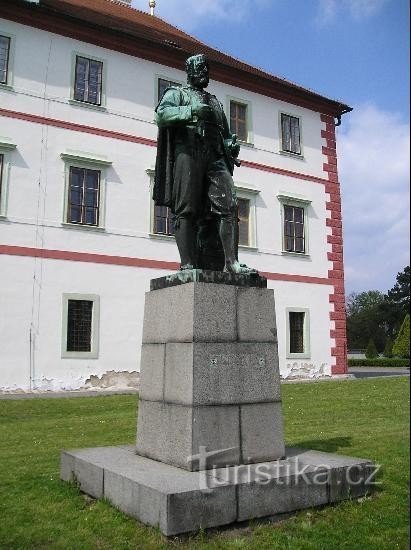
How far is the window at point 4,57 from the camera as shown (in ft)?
52.4

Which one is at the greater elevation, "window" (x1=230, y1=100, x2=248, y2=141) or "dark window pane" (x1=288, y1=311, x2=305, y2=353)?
"window" (x1=230, y1=100, x2=248, y2=141)

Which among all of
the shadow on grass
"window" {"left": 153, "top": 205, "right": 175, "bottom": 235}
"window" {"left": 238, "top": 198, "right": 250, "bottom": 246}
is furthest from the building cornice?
the shadow on grass

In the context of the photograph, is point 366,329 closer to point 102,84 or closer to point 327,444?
point 102,84

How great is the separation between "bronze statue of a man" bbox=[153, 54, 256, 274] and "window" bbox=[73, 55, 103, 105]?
12378mm

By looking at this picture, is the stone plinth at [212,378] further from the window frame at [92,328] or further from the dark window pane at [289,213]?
the dark window pane at [289,213]

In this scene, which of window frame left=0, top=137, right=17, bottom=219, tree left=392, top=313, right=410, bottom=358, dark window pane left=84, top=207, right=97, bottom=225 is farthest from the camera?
dark window pane left=84, top=207, right=97, bottom=225

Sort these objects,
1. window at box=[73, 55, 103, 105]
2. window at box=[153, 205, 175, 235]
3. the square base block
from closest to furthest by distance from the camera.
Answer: the square base block < window at box=[73, 55, 103, 105] < window at box=[153, 205, 175, 235]

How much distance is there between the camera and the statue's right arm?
17.9 ft

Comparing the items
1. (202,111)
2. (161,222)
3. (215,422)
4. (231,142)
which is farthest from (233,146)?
(161,222)

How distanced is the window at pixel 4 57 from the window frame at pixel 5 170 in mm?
1889

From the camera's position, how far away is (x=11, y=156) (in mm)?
15695

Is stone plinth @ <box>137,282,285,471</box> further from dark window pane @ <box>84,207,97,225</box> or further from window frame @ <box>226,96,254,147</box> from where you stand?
window frame @ <box>226,96,254,147</box>

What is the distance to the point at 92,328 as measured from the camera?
16203 millimetres

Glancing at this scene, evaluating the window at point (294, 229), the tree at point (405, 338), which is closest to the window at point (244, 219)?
the window at point (294, 229)
